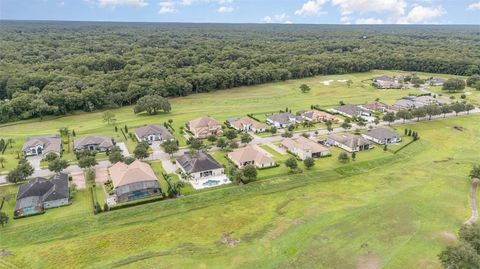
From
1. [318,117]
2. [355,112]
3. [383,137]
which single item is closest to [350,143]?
[383,137]

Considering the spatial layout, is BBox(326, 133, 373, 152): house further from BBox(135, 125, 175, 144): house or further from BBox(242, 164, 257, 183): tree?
BBox(135, 125, 175, 144): house


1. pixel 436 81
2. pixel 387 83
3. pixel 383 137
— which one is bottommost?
pixel 383 137

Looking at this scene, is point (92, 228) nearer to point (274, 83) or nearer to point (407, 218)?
point (407, 218)

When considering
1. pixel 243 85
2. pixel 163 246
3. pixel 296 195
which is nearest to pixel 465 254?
pixel 296 195

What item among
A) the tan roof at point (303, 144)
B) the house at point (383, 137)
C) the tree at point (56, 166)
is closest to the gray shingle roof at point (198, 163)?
the tan roof at point (303, 144)

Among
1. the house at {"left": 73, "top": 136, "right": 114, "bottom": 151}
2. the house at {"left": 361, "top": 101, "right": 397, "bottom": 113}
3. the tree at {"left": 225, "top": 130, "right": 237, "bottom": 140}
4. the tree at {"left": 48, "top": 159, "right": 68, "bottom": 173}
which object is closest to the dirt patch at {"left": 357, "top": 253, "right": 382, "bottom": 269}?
the tree at {"left": 225, "top": 130, "right": 237, "bottom": 140}

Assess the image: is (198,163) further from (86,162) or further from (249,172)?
(86,162)

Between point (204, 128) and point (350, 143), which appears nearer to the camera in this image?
point (350, 143)
